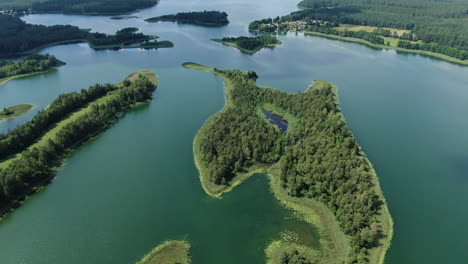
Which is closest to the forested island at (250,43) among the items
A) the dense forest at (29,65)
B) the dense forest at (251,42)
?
the dense forest at (251,42)

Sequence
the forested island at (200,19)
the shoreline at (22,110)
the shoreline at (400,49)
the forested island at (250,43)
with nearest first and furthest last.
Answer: the shoreline at (22,110), the shoreline at (400,49), the forested island at (250,43), the forested island at (200,19)

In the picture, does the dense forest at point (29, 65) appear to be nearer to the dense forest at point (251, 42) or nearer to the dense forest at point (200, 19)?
the dense forest at point (251, 42)

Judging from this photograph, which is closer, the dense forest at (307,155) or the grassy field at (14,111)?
the dense forest at (307,155)

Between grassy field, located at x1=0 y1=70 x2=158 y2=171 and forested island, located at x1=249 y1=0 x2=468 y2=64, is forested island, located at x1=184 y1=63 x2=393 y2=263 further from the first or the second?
forested island, located at x1=249 y1=0 x2=468 y2=64

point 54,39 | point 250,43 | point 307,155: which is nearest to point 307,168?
point 307,155

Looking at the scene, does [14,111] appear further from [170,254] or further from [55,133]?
[170,254]

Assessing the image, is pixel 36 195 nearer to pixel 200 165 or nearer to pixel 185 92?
pixel 200 165

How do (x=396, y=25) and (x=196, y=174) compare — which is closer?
(x=196, y=174)

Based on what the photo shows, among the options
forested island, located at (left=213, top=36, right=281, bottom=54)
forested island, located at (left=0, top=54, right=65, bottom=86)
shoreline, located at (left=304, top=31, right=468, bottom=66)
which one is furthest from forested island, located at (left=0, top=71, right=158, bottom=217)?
shoreline, located at (left=304, top=31, right=468, bottom=66)

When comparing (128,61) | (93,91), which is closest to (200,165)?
(93,91)
